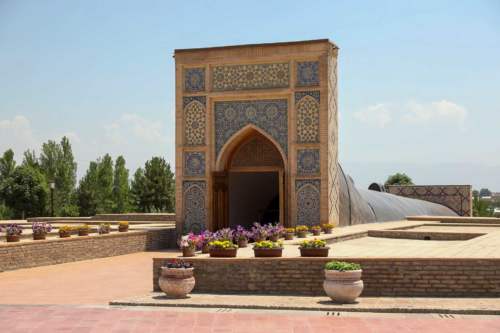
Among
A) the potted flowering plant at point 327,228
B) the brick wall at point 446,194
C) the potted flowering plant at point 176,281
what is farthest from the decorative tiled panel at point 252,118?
the brick wall at point 446,194

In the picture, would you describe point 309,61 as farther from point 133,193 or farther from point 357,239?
point 133,193

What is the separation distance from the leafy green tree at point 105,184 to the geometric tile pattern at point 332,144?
31.8 m

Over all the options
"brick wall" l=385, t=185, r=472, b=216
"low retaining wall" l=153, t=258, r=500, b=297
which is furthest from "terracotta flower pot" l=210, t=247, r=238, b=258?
"brick wall" l=385, t=185, r=472, b=216

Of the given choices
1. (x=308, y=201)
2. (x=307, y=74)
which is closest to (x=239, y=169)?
(x=308, y=201)

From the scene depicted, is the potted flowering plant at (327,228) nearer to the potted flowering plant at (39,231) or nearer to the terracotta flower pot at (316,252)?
the potted flowering plant at (39,231)

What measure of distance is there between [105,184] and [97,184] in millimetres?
1163

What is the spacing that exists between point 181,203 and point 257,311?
1542 centimetres

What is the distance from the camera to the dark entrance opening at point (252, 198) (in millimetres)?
29312

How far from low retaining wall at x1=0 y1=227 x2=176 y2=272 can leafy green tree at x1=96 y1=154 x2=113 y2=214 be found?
97.7 feet

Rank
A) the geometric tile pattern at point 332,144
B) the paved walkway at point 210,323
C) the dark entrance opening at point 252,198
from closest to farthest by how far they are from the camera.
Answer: the paved walkway at point 210,323, the geometric tile pattern at point 332,144, the dark entrance opening at point 252,198

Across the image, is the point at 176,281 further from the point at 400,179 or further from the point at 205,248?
the point at 400,179

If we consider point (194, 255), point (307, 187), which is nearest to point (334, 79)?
point (307, 187)

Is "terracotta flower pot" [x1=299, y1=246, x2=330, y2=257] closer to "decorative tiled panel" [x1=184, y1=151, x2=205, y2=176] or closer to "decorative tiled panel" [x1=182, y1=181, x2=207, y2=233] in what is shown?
"decorative tiled panel" [x1=182, y1=181, x2=207, y2=233]

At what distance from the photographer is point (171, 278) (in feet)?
43.9
